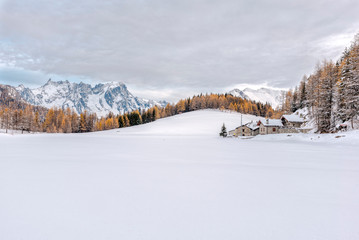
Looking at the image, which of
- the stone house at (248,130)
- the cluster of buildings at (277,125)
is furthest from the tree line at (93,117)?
the cluster of buildings at (277,125)

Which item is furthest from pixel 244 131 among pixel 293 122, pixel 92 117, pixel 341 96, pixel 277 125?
pixel 92 117

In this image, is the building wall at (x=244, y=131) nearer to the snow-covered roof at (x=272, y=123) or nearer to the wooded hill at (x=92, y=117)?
the snow-covered roof at (x=272, y=123)

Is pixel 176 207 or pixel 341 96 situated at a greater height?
pixel 341 96

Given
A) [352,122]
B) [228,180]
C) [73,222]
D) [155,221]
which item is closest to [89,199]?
[73,222]

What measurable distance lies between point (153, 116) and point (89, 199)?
14159 cm

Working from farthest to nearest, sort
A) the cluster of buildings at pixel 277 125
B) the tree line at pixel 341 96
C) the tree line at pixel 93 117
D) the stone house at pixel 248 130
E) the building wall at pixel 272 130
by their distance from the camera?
the tree line at pixel 93 117 < the stone house at pixel 248 130 < the cluster of buildings at pixel 277 125 < the building wall at pixel 272 130 < the tree line at pixel 341 96

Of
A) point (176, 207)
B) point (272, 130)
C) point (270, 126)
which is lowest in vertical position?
point (176, 207)

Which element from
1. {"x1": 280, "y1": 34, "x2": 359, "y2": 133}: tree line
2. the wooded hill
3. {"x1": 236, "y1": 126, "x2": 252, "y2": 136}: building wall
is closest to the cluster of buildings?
{"x1": 236, "y1": 126, "x2": 252, "y2": 136}: building wall

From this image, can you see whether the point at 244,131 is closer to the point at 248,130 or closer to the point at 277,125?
the point at 248,130

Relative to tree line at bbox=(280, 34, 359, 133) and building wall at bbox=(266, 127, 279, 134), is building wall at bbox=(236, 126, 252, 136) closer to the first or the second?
building wall at bbox=(266, 127, 279, 134)

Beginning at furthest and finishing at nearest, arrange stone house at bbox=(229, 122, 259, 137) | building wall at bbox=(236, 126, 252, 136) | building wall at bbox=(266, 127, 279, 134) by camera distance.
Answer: building wall at bbox=(236, 126, 252, 136)
stone house at bbox=(229, 122, 259, 137)
building wall at bbox=(266, 127, 279, 134)

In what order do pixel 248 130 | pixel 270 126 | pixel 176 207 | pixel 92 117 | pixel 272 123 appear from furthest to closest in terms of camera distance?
pixel 92 117, pixel 248 130, pixel 272 123, pixel 270 126, pixel 176 207

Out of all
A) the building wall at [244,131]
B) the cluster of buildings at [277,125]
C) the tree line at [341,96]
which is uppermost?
the tree line at [341,96]

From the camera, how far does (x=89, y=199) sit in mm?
5586
